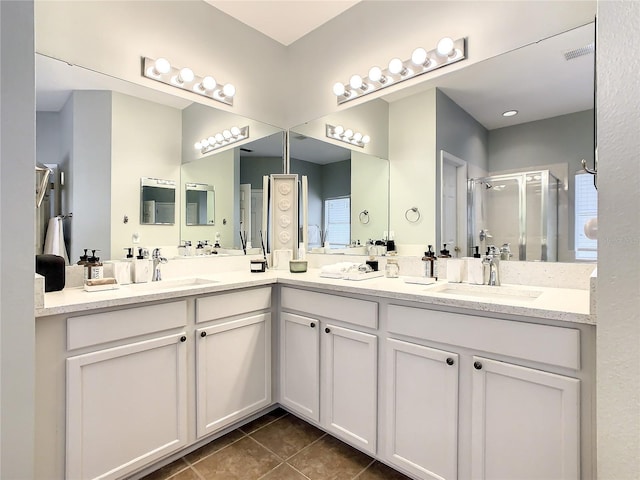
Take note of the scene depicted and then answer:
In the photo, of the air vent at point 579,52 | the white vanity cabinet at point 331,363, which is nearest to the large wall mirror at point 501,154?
the air vent at point 579,52

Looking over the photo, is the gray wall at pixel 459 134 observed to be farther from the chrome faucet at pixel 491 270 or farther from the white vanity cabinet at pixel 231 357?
the white vanity cabinet at pixel 231 357

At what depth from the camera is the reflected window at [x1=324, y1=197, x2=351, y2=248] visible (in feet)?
7.96

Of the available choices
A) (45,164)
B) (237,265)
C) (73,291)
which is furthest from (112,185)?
(237,265)

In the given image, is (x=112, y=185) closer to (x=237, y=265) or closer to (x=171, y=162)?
(x=171, y=162)

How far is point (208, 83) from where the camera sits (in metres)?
2.21

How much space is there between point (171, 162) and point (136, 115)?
32cm

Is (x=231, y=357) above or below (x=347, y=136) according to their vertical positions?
below

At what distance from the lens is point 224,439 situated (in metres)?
1.85

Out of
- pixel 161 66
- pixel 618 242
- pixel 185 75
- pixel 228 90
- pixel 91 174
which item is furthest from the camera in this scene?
pixel 228 90

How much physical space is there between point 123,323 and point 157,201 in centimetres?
88

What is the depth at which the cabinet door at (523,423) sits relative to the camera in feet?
3.55

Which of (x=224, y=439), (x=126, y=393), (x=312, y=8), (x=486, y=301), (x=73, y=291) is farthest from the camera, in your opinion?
(x=312, y=8)

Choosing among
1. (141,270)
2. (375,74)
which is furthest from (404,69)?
(141,270)

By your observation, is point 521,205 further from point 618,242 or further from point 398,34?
point 398,34
